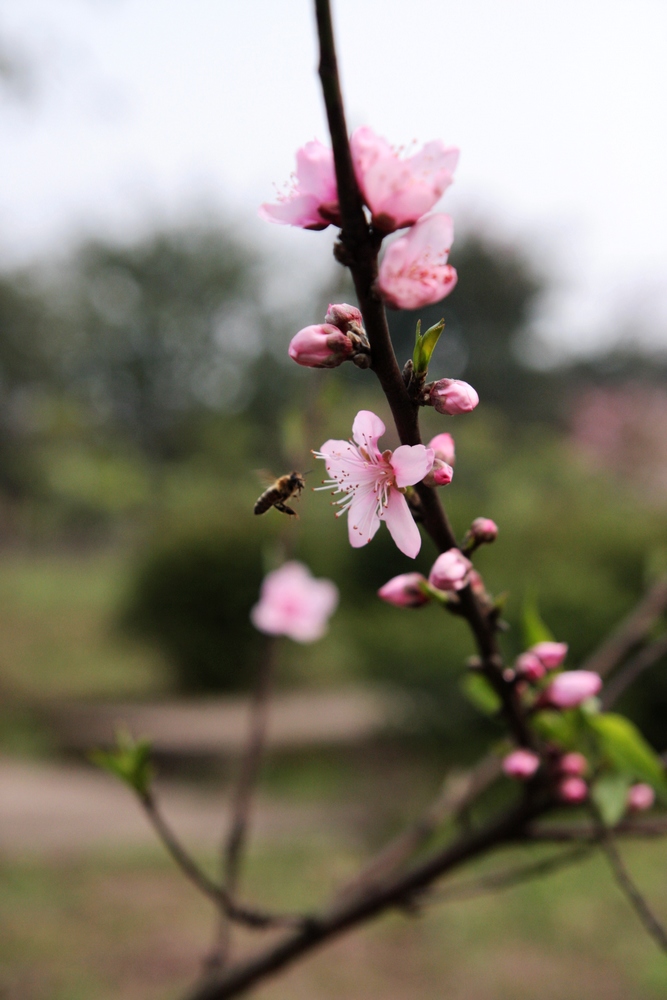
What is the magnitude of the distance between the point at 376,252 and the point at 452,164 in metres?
0.09

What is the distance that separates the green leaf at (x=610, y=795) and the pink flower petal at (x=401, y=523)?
1.68 ft

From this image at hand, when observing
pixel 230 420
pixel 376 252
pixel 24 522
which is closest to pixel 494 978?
pixel 376 252

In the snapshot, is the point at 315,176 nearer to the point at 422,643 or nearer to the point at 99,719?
the point at 422,643

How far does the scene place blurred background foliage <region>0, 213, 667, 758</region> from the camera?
229 inches

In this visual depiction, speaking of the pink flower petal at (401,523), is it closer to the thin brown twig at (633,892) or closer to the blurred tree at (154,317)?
the thin brown twig at (633,892)

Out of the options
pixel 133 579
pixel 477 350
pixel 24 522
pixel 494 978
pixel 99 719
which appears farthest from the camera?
pixel 24 522

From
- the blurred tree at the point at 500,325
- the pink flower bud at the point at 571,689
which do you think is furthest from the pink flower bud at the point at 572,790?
the blurred tree at the point at 500,325

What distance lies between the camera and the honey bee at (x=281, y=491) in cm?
74

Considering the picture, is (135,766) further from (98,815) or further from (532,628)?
(98,815)

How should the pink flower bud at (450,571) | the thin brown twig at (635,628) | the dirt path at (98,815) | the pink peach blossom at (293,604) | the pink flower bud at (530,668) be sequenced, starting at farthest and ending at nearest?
the dirt path at (98,815) → the pink peach blossom at (293,604) → the thin brown twig at (635,628) → the pink flower bud at (530,668) → the pink flower bud at (450,571)

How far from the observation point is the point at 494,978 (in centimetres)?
374

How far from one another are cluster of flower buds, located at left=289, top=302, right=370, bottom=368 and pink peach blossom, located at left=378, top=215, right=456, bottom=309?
5 cm

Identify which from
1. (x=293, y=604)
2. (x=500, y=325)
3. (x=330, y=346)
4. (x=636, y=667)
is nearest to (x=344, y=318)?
(x=330, y=346)

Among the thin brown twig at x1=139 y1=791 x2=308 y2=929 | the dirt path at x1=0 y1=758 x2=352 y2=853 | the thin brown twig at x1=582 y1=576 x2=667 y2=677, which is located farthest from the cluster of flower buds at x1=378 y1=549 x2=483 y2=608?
the dirt path at x1=0 y1=758 x2=352 y2=853
